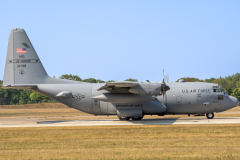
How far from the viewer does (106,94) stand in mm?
26141

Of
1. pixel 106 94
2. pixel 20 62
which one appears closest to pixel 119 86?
pixel 106 94

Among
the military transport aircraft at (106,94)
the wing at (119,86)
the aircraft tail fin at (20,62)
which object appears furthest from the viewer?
the aircraft tail fin at (20,62)

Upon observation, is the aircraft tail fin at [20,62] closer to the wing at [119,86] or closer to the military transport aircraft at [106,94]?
the military transport aircraft at [106,94]

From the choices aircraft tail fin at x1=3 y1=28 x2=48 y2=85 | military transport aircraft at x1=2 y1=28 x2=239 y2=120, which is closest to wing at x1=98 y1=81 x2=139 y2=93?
military transport aircraft at x1=2 y1=28 x2=239 y2=120

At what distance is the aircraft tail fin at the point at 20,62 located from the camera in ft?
91.6

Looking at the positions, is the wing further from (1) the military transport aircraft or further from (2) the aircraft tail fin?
(2) the aircraft tail fin

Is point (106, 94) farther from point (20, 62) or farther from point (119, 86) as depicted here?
point (20, 62)

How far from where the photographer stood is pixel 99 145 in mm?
14758

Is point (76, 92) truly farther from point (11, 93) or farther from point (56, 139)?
point (11, 93)

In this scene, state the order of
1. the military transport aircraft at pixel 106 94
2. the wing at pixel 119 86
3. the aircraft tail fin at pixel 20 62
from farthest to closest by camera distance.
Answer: the aircraft tail fin at pixel 20 62 < the military transport aircraft at pixel 106 94 < the wing at pixel 119 86

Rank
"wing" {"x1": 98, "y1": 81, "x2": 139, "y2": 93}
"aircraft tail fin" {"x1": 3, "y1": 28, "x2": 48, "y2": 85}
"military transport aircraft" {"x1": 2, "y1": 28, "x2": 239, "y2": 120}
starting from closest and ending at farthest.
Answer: "wing" {"x1": 98, "y1": 81, "x2": 139, "y2": 93}
"military transport aircraft" {"x1": 2, "y1": 28, "x2": 239, "y2": 120}
"aircraft tail fin" {"x1": 3, "y1": 28, "x2": 48, "y2": 85}

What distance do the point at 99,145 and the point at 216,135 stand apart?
24.8ft

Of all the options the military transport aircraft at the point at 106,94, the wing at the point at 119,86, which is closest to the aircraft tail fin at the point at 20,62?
the military transport aircraft at the point at 106,94

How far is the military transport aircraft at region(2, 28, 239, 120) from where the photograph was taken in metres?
26.5
